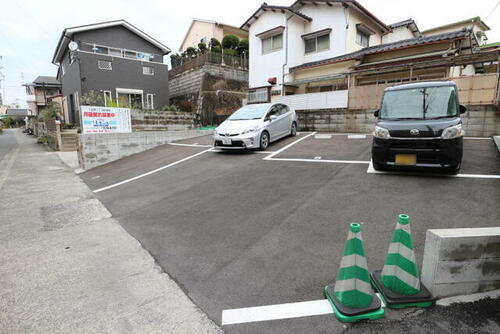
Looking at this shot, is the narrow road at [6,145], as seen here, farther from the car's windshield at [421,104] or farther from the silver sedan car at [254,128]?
the car's windshield at [421,104]

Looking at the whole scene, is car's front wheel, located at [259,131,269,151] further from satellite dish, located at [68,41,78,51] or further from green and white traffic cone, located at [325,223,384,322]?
satellite dish, located at [68,41,78,51]

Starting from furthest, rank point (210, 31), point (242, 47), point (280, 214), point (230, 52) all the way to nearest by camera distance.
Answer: point (210, 31)
point (242, 47)
point (230, 52)
point (280, 214)

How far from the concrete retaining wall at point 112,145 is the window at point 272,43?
Answer: 8.89m

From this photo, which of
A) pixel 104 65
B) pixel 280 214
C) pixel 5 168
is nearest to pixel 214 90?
pixel 104 65

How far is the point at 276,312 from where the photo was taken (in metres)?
2.15

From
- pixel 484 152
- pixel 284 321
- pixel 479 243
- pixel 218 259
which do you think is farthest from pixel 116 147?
pixel 484 152

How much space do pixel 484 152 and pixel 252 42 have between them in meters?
14.9

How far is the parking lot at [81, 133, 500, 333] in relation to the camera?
8.32 ft

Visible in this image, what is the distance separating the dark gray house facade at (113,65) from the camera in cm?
1665

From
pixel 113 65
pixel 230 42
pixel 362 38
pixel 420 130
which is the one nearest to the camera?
pixel 420 130

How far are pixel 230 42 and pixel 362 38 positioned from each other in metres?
9.94

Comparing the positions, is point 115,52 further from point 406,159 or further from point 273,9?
point 406,159

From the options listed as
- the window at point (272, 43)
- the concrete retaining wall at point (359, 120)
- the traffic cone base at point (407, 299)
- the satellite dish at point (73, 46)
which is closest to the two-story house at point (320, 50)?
the window at point (272, 43)

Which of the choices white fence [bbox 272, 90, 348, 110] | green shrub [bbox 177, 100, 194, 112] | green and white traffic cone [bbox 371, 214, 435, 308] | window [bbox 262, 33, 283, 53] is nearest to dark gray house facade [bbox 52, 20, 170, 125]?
green shrub [bbox 177, 100, 194, 112]
